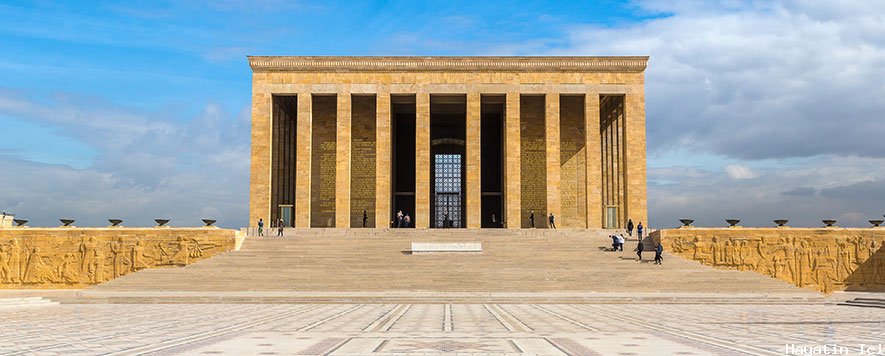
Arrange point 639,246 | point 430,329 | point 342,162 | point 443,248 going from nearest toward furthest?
point 430,329 → point 639,246 → point 443,248 → point 342,162

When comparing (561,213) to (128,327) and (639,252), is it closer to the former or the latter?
(639,252)

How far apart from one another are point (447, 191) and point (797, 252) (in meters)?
16.9

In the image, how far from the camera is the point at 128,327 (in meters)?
10.9

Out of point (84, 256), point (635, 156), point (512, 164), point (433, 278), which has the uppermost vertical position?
point (635, 156)

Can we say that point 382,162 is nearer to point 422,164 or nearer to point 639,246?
point 422,164

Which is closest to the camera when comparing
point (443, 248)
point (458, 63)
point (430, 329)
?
point (430, 329)

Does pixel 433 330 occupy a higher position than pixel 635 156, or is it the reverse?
pixel 635 156

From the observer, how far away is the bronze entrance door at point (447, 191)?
120ft

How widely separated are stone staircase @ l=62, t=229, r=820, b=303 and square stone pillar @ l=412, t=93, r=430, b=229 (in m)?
6.01

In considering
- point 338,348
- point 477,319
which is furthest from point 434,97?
point 338,348

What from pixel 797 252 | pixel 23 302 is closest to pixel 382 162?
pixel 797 252

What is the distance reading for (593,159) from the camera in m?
32.0

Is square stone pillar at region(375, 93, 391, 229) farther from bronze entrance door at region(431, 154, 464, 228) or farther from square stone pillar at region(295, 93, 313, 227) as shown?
bronze entrance door at region(431, 154, 464, 228)

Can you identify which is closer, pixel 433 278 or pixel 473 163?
pixel 433 278
